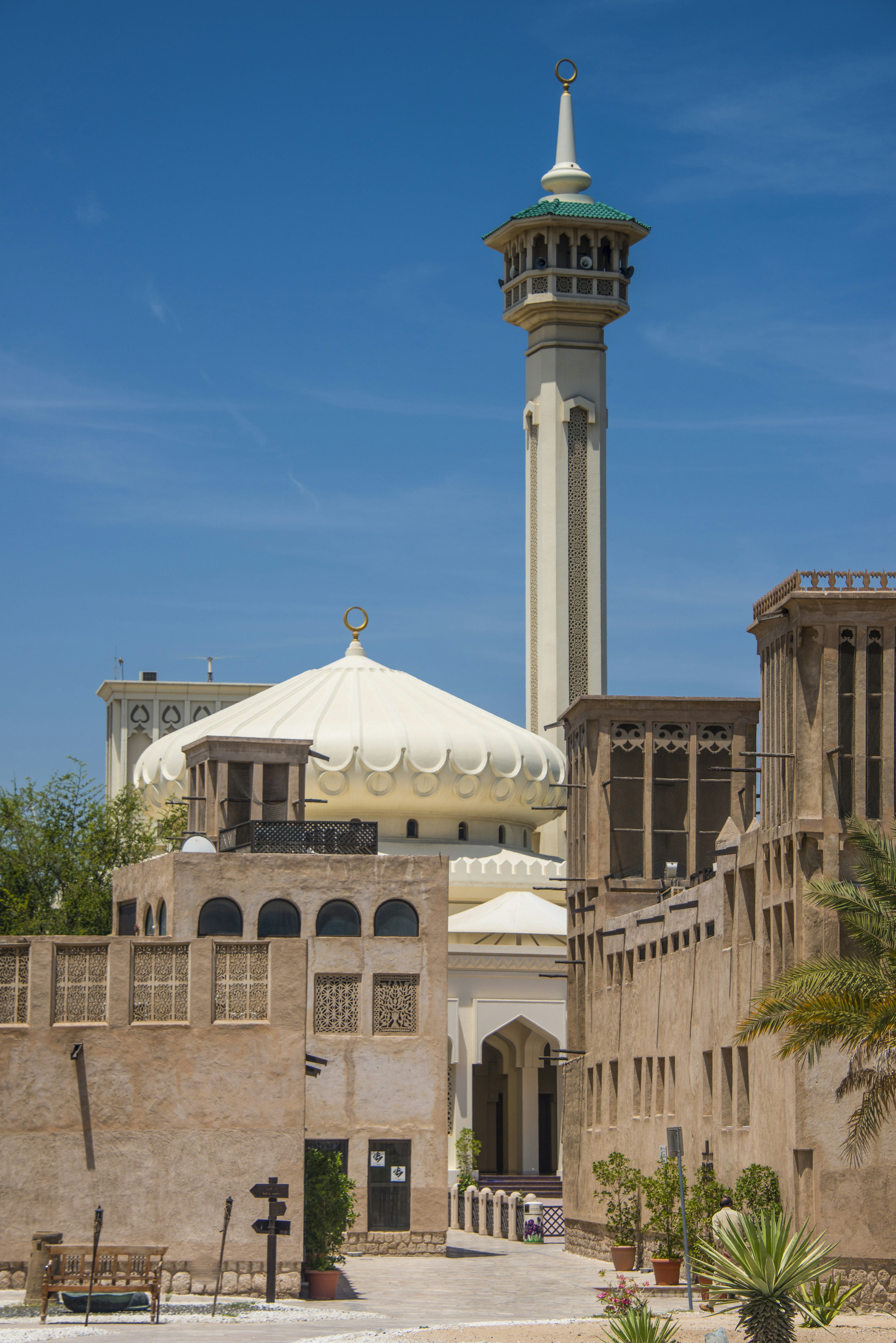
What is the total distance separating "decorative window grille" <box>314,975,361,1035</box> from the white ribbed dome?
19858mm

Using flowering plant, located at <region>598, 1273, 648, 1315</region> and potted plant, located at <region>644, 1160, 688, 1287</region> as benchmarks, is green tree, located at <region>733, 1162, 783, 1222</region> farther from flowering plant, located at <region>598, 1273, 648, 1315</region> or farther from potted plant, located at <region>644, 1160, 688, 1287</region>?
flowering plant, located at <region>598, 1273, 648, 1315</region>

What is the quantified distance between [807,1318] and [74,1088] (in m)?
10.9

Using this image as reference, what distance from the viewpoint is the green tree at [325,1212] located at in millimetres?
28359

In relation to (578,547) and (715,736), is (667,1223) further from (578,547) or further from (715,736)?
(578,547)

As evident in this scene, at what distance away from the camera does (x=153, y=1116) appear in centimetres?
2695

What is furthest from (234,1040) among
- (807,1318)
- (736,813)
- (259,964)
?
(736,813)

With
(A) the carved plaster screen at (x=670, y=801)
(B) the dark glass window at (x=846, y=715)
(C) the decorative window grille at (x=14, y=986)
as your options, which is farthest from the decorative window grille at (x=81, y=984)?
(A) the carved plaster screen at (x=670, y=801)

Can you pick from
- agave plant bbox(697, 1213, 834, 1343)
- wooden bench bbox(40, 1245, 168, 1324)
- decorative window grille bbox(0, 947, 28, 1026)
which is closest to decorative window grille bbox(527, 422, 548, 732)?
decorative window grille bbox(0, 947, 28, 1026)

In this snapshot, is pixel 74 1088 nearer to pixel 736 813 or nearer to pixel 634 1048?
pixel 634 1048

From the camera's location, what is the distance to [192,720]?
251 ft

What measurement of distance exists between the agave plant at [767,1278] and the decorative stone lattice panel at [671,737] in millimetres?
19567

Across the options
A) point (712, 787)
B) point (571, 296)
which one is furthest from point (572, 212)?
point (712, 787)

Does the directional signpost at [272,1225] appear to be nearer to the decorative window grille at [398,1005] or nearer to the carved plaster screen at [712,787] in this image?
the decorative window grille at [398,1005]

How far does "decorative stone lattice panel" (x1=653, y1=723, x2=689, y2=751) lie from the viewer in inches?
1508
